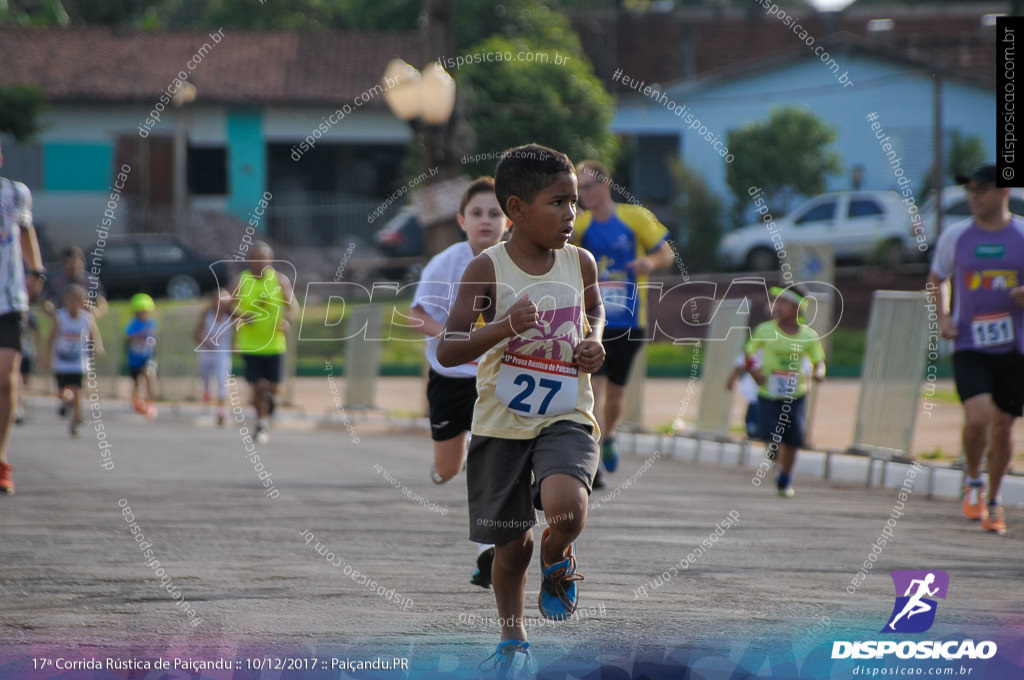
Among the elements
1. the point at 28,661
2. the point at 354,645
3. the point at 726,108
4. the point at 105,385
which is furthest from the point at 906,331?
the point at 726,108

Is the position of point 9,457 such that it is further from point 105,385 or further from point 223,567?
point 105,385

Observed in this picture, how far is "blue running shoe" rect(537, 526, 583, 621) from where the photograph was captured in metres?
4.11

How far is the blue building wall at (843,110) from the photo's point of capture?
30.0 meters

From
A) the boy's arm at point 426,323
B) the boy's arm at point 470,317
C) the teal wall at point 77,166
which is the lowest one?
the boy's arm at point 426,323

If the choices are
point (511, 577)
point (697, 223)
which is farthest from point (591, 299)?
point (697, 223)

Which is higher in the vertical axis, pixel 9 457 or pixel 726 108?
pixel 726 108

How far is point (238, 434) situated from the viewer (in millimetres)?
14539

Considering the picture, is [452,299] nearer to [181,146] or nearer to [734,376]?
[734,376]

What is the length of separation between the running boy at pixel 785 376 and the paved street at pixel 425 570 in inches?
13.3

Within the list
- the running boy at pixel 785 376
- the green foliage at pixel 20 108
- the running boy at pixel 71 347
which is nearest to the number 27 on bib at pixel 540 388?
the running boy at pixel 785 376

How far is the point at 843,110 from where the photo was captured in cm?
3206

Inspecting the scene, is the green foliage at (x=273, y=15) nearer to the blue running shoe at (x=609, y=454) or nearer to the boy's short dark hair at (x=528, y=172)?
the blue running shoe at (x=609, y=454)

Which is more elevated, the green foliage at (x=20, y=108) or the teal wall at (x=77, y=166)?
the green foliage at (x=20, y=108)

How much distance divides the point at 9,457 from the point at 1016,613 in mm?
8116
